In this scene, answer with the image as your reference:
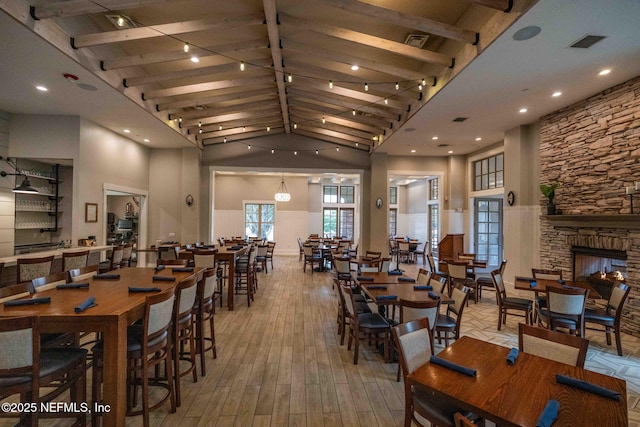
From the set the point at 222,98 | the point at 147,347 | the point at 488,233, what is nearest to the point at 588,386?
the point at 147,347

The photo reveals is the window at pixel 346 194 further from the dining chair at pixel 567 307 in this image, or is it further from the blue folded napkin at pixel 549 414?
the blue folded napkin at pixel 549 414

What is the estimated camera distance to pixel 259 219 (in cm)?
1290

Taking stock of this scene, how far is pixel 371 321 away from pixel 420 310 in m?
0.77

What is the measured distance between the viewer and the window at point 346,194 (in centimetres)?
1370

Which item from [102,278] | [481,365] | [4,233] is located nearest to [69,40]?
[102,278]

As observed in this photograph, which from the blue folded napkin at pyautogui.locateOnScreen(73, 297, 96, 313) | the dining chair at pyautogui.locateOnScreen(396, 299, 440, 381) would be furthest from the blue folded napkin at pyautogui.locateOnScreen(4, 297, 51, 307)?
the dining chair at pyautogui.locateOnScreen(396, 299, 440, 381)

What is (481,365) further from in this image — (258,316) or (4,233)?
(4,233)

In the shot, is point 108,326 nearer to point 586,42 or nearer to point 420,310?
point 420,310

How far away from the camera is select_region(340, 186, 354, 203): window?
13695mm

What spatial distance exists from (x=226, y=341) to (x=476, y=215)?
322 inches

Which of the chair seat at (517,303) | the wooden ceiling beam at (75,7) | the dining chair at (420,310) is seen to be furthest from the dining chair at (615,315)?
the wooden ceiling beam at (75,7)

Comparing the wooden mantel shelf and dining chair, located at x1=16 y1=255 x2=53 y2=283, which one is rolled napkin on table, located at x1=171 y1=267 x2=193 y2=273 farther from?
the wooden mantel shelf

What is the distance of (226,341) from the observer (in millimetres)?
3896

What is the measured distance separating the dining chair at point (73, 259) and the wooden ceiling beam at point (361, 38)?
4.80 m
